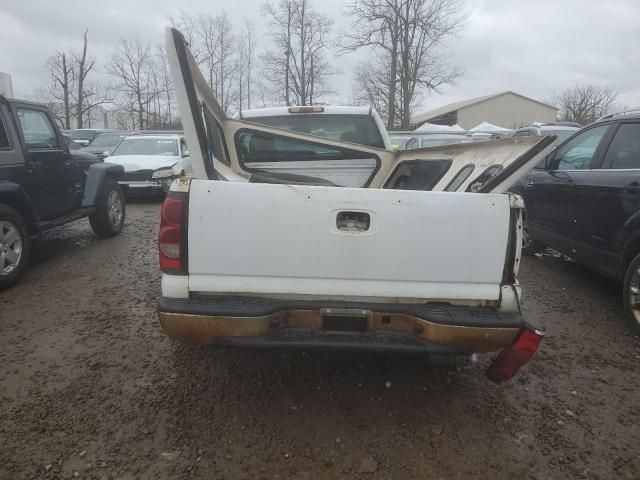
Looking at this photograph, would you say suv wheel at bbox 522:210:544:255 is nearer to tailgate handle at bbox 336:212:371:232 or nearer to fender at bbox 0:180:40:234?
tailgate handle at bbox 336:212:371:232

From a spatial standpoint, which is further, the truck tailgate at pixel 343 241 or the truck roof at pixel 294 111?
the truck roof at pixel 294 111

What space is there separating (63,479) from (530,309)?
4.00m

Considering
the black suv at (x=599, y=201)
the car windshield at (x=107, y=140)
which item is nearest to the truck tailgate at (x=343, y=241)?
the black suv at (x=599, y=201)

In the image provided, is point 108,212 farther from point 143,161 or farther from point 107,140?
point 107,140

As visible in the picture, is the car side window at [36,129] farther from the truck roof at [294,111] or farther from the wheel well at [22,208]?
the truck roof at [294,111]

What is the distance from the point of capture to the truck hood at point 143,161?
10789 millimetres

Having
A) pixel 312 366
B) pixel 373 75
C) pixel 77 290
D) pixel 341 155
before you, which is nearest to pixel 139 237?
pixel 77 290

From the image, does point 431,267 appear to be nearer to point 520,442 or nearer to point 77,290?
point 520,442

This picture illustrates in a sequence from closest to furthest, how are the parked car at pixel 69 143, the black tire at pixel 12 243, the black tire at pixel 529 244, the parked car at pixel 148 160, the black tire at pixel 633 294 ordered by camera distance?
the black tire at pixel 633 294 < the black tire at pixel 12 243 < the black tire at pixel 529 244 < the parked car at pixel 69 143 < the parked car at pixel 148 160

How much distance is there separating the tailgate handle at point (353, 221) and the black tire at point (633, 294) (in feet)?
8.84

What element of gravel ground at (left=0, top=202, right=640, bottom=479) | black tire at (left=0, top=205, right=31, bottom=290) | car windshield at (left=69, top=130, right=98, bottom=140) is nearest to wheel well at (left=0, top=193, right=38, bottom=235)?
black tire at (left=0, top=205, right=31, bottom=290)

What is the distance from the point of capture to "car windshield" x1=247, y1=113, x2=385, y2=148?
4973mm

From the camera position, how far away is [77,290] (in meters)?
4.82

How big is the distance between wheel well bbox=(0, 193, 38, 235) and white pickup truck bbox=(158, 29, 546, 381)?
344cm
